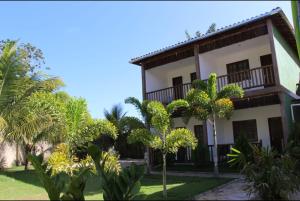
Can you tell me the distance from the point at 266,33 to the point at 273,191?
25.2 feet

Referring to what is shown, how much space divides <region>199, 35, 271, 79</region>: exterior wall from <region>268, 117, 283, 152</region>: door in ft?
9.32

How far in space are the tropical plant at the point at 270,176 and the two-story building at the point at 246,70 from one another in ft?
14.8

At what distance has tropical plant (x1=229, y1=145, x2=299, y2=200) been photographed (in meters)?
8.07

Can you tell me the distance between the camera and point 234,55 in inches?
664

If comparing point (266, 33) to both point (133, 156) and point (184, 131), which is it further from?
point (133, 156)

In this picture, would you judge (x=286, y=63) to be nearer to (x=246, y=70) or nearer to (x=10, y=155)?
(x=246, y=70)

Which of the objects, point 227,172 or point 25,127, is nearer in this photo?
point 25,127

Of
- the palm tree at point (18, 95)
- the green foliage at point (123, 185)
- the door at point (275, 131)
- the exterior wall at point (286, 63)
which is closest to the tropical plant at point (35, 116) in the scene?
the palm tree at point (18, 95)

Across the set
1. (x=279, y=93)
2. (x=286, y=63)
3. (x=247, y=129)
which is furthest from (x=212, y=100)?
(x=286, y=63)

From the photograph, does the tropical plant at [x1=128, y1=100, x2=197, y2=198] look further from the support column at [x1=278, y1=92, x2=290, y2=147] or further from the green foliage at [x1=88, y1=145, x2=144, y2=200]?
the support column at [x1=278, y1=92, x2=290, y2=147]

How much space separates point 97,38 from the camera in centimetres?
1314

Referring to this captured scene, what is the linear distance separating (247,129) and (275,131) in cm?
139

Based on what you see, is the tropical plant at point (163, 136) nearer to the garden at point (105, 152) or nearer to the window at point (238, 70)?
the garden at point (105, 152)

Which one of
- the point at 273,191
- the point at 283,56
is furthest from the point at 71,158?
the point at 283,56
